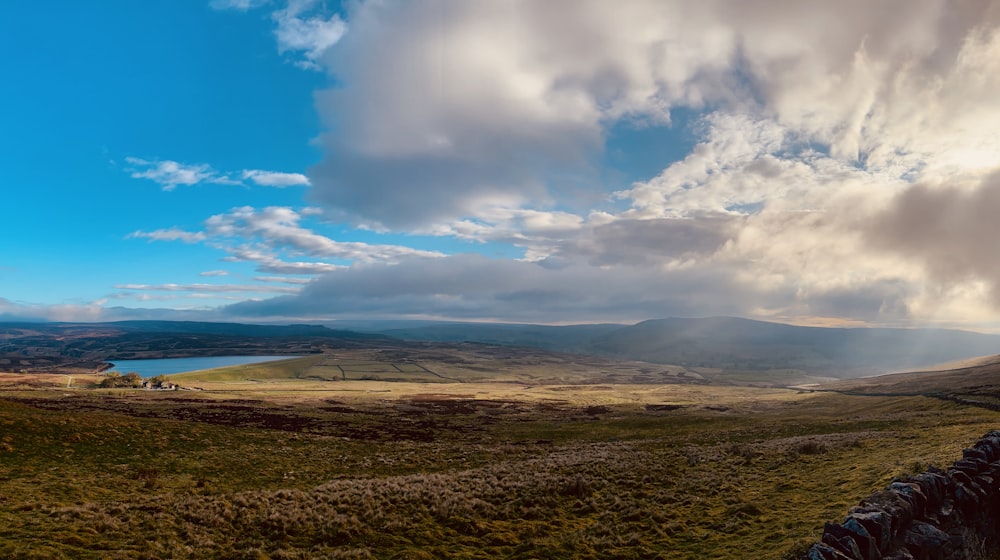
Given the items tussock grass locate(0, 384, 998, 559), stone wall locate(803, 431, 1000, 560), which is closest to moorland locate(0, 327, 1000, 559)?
tussock grass locate(0, 384, 998, 559)

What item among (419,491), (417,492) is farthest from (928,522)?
(419,491)

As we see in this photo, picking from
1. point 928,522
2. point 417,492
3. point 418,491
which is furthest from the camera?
point 418,491

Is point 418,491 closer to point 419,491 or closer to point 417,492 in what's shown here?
point 419,491

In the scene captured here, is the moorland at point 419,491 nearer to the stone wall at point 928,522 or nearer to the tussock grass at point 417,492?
the tussock grass at point 417,492

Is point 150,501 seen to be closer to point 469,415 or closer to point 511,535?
point 511,535

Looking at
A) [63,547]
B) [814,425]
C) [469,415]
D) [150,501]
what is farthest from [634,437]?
[63,547]

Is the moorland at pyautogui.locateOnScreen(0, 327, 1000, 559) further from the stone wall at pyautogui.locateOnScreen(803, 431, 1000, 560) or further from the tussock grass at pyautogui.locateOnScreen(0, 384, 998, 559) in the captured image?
the stone wall at pyautogui.locateOnScreen(803, 431, 1000, 560)

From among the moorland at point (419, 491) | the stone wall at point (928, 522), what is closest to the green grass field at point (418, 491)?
the moorland at point (419, 491)

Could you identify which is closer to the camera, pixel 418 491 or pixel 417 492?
pixel 417 492

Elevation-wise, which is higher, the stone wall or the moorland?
the stone wall

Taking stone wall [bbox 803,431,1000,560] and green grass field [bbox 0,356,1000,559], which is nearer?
stone wall [bbox 803,431,1000,560]

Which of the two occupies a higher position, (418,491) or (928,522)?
(928,522)
